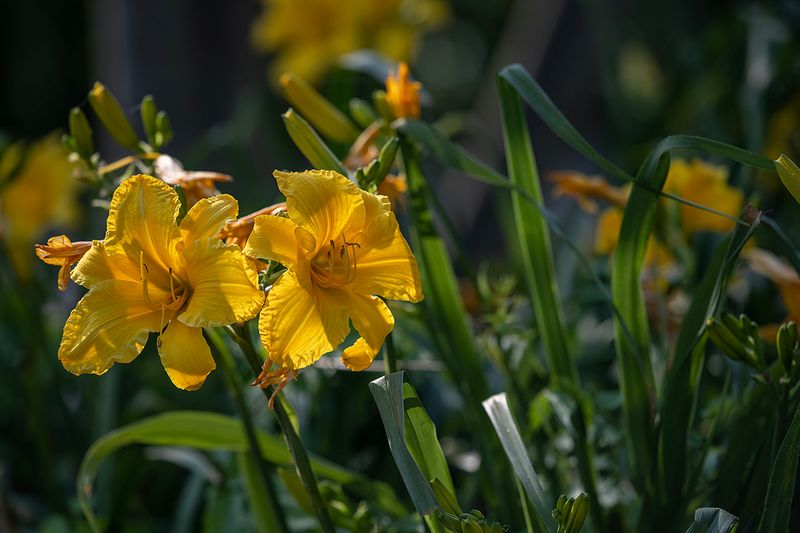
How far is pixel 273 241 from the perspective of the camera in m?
0.58

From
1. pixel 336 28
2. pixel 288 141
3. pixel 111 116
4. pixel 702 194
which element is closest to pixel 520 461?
pixel 111 116

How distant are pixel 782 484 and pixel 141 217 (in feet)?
1.54

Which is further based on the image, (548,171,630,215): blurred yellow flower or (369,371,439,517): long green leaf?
(548,171,630,215): blurred yellow flower

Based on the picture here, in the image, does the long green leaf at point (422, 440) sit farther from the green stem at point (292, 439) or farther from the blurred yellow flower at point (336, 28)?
the blurred yellow flower at point (336, 28)

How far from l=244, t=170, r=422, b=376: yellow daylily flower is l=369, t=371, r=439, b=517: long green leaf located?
3cm

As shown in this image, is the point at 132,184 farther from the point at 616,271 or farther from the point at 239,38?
the point at 239,38

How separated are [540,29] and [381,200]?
191cm

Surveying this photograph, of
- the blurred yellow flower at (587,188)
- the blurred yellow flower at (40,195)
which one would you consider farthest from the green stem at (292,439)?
the blurred yellow flower at (40,195)

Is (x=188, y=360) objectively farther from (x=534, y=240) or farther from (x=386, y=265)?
(x=534, y=240)

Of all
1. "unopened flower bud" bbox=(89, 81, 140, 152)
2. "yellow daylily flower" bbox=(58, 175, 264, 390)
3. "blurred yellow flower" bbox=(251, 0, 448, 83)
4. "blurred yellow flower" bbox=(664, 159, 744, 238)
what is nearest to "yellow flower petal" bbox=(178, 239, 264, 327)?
"yellow daylily flower" bbox=(58, 175, 264, 390)

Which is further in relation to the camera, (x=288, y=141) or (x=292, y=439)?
(x=288, y=141)

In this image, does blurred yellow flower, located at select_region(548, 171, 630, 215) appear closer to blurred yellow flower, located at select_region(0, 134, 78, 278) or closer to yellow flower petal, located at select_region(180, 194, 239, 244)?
yellow flower petal, located at select_region(180, 194, 239, 244)

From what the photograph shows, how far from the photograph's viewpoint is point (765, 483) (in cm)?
73

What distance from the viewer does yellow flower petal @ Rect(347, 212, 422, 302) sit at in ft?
2.01
